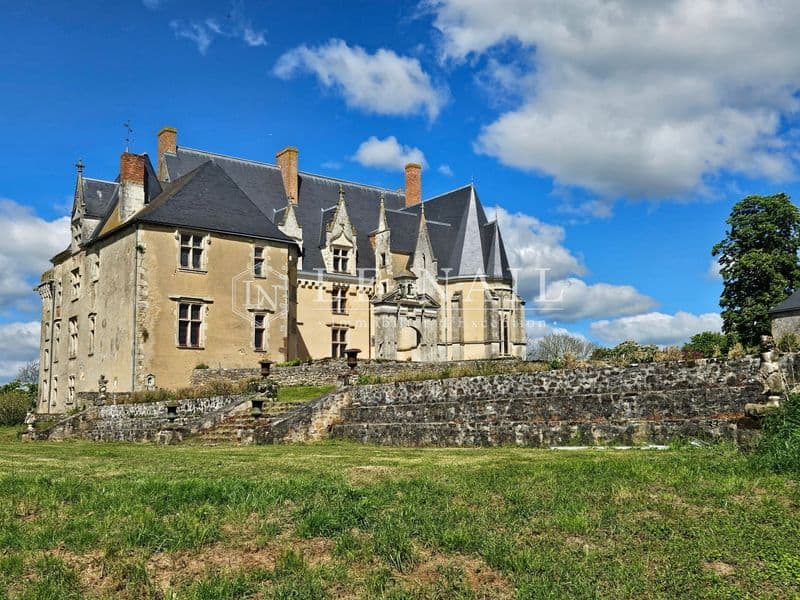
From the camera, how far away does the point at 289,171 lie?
45.6 meters

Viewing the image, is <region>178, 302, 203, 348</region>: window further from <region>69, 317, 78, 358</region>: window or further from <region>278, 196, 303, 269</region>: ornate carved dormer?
<region>278, 196, 303, 269</region>: ornate carved dormer

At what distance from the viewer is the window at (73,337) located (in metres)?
39.4

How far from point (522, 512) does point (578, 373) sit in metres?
9.13

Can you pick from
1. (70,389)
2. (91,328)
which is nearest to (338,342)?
(91,328)

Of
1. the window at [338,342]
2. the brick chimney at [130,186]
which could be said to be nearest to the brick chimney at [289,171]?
the window at [338,342]

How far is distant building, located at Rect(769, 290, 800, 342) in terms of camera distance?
36.8 metres

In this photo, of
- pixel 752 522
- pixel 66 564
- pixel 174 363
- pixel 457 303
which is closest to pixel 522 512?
pixel 752 522

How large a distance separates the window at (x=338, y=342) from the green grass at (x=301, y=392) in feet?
44.3

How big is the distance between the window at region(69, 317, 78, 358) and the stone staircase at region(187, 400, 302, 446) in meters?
20.2

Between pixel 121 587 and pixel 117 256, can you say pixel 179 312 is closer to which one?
pixel 117 256

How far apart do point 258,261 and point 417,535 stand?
3034cm

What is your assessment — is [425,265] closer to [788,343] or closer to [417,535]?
[788,343]

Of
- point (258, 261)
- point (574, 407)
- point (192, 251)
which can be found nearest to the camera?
point (574, 407)

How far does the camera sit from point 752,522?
7.31 m
